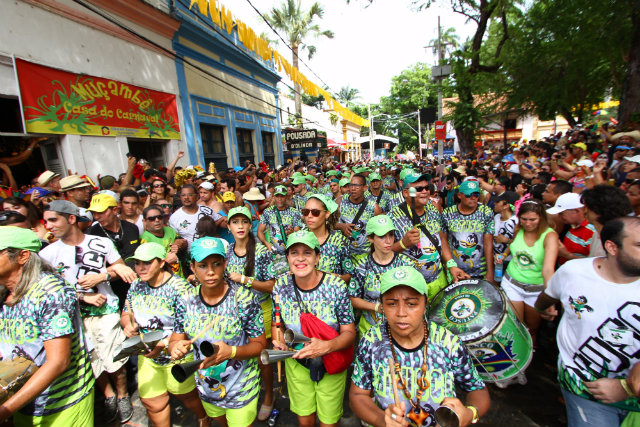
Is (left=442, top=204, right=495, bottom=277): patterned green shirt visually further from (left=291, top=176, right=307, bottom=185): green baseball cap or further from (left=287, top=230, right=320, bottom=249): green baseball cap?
(left=291, top=176, right=307, bottom=185): green baseball cap

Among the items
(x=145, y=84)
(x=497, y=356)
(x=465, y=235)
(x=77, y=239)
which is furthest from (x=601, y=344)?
(x=145, y=84)

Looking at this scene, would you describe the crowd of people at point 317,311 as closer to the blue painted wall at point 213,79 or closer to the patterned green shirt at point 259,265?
the patterned green shirt at point 259,265

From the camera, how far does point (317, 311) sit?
97.5 inches

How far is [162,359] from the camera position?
2.83 meters

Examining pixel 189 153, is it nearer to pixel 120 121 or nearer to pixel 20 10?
pixel 120 121

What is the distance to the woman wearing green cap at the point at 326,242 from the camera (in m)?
3.33

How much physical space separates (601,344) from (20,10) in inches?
409

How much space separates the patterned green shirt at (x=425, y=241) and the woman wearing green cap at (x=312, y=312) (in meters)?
1.23

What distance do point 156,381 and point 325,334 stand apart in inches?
A: 70.0

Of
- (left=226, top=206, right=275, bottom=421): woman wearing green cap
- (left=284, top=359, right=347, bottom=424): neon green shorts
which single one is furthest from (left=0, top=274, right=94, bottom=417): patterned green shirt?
(left=284, top=359, right=347, bottom=424): neon green shorts

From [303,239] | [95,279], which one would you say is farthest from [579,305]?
[95,279]

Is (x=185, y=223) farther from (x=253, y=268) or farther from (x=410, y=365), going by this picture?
(x=410, y=365)

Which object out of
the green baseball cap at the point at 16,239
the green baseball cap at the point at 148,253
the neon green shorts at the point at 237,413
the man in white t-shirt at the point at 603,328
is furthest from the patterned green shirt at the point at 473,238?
the green baseball cap at the point at 16,239

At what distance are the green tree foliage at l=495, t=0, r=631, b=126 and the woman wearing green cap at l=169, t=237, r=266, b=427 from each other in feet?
42.1
